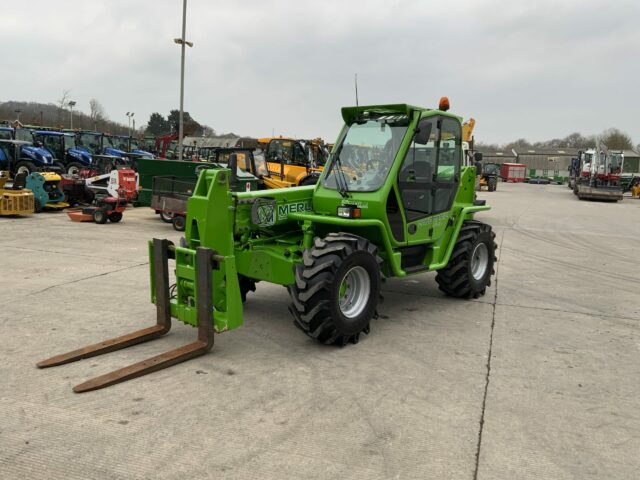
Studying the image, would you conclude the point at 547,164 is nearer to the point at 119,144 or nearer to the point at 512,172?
the point at 512,172

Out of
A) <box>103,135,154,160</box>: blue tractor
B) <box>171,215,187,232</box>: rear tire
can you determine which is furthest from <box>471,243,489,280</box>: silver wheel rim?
<box>103,135,154,160</box>: blue tractor

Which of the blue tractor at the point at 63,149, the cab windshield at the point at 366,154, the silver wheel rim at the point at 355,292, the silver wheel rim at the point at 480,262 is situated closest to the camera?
the silver wheel rim at the point at 355,292

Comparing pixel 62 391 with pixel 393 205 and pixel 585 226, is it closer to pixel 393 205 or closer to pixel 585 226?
pixel 393 205

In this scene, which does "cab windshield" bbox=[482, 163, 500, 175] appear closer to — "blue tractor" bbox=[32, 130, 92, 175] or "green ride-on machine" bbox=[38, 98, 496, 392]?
"blue tractor" bbox=[32, 130, 92, 175]

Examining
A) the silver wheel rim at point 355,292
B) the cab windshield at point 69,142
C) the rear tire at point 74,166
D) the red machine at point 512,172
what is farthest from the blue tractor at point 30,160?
the red machine at point 512,172

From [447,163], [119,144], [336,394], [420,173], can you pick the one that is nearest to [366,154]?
[420,173]

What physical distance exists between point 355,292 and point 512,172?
6067 centimetres

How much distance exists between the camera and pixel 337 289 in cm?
480

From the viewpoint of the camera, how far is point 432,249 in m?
6.47

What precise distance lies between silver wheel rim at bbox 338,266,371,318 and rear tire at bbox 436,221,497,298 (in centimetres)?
201

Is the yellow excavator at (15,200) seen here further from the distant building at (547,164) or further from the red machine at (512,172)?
the distant building at (547,164)

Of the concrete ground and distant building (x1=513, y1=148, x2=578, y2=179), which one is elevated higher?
distant building (x1=513, y1=148, x2=578, y2=179)

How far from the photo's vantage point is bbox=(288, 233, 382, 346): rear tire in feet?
15.5

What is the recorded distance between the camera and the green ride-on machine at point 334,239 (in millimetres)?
4719
